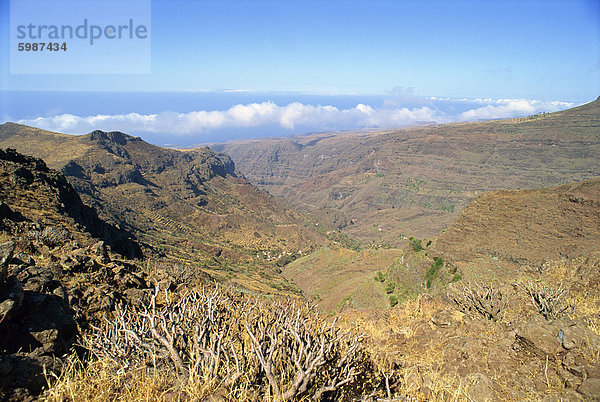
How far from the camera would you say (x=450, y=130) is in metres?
162

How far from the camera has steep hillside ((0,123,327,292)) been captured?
153ft

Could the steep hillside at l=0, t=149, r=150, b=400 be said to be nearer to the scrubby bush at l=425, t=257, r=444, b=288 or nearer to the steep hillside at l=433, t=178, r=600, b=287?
the steep hillside at l=433, t=178, r=600, b=287

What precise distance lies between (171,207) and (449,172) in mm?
120418

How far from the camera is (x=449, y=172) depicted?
138 meters

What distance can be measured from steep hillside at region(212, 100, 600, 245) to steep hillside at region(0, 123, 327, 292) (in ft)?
133

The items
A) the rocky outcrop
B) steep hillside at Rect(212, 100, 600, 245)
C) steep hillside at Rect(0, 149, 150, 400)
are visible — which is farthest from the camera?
steep hillside at Rect(212, 100, 600, 245)

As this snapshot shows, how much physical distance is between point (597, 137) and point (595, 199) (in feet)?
426

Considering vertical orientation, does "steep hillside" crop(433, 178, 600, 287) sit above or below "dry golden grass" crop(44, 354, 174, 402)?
below

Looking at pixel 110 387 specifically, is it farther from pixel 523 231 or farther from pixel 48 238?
pixel 523 231

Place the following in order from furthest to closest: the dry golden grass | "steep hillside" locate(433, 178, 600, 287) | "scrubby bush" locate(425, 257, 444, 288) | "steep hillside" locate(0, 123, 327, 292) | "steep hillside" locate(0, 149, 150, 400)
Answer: "steep hillside" locate(0, 123, 327, 292), "scrubby bush" locate(425, 257, 444, 288), "steep hillside" locate(433, 178, 600, 287), "steep hillside" locate(0, 149, 150, 400), the dry golden grass

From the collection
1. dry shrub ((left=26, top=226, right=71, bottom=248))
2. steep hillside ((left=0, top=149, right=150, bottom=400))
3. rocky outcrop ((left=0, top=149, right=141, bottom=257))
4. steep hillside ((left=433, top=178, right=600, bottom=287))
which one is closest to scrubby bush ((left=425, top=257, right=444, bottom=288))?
steep hillside ((left=433, top=178, right=600, bottom=287))

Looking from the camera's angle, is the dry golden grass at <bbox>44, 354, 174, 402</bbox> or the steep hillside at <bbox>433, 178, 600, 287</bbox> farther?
the steep hillside at <bbox>433, 178, 600, 287</bbox>

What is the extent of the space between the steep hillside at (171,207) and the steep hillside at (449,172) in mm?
40658

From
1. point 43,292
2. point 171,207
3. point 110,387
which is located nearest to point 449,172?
point 171,207
